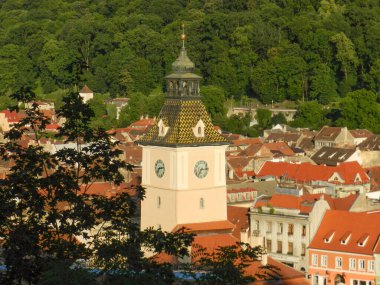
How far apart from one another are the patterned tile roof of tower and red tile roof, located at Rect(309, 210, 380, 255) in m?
7.91

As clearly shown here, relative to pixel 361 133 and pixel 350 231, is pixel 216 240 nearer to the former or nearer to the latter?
pixel 350 231

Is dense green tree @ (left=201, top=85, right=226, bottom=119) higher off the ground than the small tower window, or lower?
higher

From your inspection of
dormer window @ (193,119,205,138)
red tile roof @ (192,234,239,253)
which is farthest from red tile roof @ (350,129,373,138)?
red tile roof @ (192,234,239,253)

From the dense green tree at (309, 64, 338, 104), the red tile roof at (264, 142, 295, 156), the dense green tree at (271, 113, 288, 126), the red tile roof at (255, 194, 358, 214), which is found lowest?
the red tile roof at (255, 194, 358, 214)

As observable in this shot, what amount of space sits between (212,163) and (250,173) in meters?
30.7

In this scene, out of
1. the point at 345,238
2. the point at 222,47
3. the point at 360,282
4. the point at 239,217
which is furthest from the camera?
the point at 222,47

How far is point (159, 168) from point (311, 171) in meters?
29.3

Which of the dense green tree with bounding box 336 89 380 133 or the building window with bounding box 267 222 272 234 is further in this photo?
the dense green tree with bounding box 336 89 380 133

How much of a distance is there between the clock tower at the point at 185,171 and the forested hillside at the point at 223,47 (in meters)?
50.3

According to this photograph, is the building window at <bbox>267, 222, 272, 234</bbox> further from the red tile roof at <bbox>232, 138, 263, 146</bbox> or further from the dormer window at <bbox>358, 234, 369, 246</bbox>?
the red tile roof at <bbox>232, 138, 263, 146</bbox>

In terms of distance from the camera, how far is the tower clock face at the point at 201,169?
4312 cm

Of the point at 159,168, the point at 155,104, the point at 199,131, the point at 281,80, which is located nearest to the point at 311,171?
the point at 159,168

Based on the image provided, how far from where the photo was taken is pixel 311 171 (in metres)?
72.3

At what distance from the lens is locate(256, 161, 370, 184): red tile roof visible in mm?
71250
